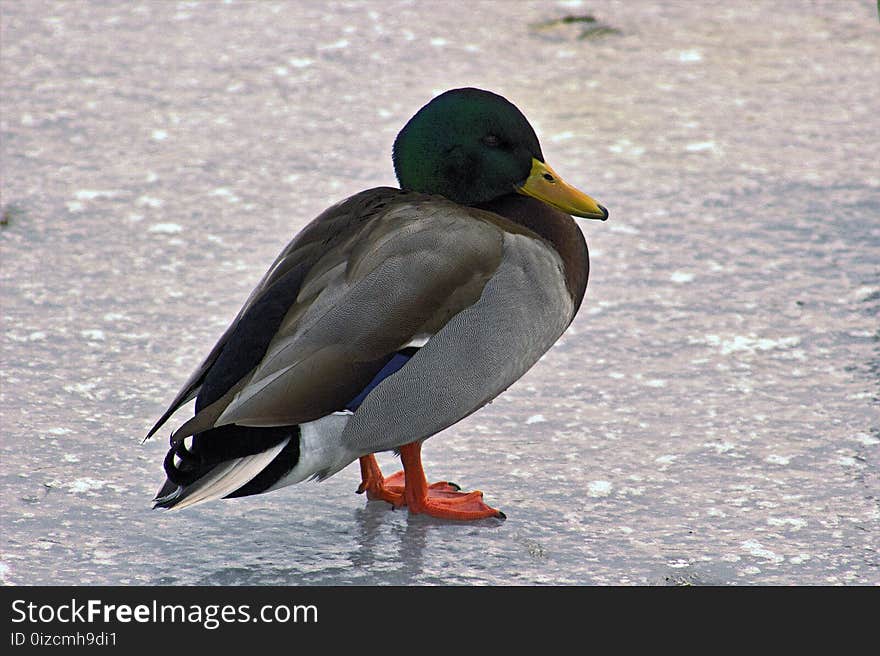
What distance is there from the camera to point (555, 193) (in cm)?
358

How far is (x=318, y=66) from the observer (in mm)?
6434

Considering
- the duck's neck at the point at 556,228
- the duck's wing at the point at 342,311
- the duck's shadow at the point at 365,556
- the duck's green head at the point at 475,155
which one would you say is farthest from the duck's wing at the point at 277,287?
the duck's shadow at the point at 365,556

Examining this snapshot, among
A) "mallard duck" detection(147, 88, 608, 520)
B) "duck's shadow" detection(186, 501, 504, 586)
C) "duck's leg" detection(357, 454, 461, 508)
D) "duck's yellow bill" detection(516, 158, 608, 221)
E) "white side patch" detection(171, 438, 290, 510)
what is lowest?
"duck's shadow" detection(186, 501, 504, 586)

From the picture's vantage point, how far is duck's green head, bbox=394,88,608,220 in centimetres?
352

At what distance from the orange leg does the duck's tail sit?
1.04 ft

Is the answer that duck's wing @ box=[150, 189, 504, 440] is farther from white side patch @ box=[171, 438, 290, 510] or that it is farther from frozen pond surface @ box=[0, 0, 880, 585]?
frozen pond surface @ box=[0, 0, 880, 585]

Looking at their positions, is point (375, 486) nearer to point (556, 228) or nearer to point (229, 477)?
point (229, 477)

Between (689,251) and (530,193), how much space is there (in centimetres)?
142

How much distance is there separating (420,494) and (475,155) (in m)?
0.79

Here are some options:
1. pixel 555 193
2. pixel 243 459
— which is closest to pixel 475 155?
pixel 555 193

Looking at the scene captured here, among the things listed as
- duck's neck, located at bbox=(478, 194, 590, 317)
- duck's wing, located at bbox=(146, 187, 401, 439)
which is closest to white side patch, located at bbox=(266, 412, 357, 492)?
duck's wing, located at bbox=(146, 187, 401, 439)
